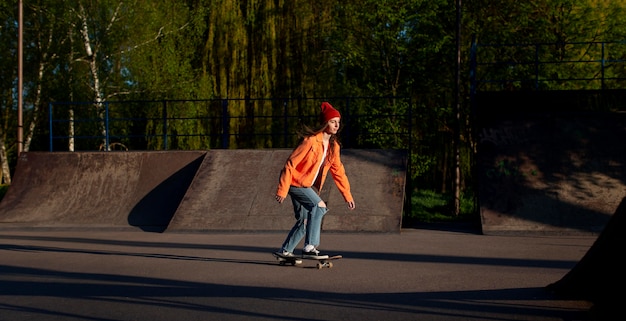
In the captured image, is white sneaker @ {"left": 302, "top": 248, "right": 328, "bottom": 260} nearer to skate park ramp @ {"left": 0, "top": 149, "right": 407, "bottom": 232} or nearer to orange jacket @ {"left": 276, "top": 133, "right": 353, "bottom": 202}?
orange jacket @ {"left": 276, "top": 133, "right": 353, "bottom": 202}

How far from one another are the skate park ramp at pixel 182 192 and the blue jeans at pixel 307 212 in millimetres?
4356

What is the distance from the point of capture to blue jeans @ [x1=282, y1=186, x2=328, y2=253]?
31.2 ft

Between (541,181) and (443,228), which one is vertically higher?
(541,181)

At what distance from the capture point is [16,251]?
11891mm

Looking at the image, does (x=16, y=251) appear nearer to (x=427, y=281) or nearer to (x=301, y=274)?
(x=301, y=274)

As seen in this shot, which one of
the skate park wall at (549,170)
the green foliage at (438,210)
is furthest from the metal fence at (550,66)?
the skate park wall at (549,170)

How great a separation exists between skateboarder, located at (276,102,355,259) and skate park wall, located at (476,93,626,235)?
16.5ft

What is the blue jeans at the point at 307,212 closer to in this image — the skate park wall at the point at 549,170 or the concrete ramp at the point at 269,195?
the concrete ramp at the point at 269,195

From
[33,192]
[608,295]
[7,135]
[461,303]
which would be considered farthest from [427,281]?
[7,135]

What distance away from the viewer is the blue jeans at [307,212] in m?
9.51

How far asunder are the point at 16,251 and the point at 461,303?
734 centimetres

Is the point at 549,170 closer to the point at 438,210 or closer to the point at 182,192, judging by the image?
the point at 182,192

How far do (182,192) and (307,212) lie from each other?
711 centimetres

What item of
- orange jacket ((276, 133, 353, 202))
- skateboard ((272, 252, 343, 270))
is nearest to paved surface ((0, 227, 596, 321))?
skateboard ((272, 252, 343, 270))
